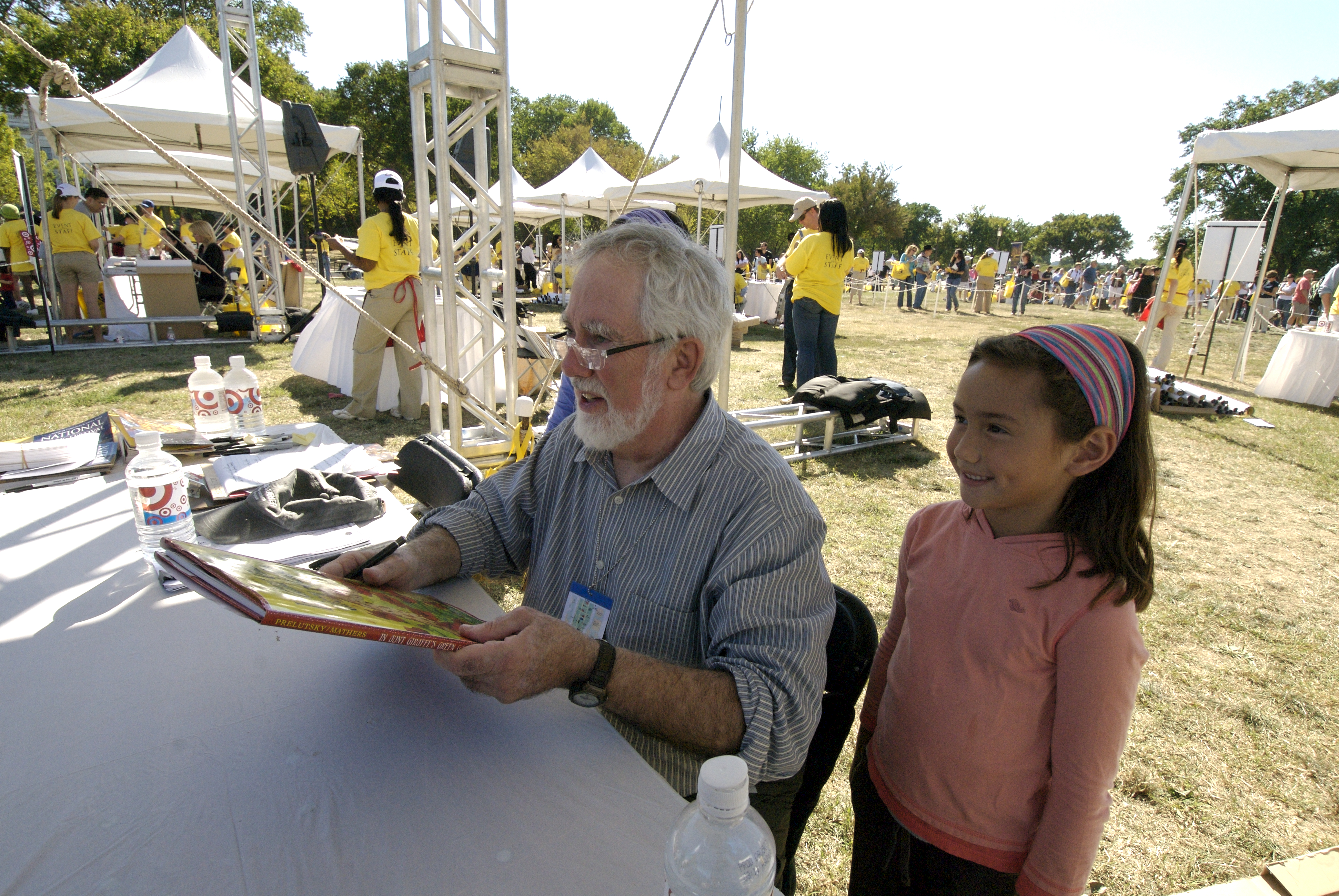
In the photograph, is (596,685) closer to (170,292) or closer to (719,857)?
(719,857)

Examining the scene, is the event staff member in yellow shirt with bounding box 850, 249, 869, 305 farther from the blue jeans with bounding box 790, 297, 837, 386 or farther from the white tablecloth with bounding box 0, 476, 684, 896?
the white tablecloth with bounding box 0, 476, 684, 896

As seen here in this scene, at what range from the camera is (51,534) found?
72.3 inches

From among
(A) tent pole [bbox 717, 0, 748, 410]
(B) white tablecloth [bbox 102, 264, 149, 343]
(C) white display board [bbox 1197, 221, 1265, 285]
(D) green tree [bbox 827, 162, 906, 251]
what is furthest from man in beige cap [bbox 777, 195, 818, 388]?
(D) green tree [bbox 827, 162, 906, 251]

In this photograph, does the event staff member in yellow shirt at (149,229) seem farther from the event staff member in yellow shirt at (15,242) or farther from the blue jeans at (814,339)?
the blue jeans at (814,339)

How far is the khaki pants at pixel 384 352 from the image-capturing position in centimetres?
605

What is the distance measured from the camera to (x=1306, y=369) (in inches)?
325

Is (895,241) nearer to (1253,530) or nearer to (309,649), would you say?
(1253,530)

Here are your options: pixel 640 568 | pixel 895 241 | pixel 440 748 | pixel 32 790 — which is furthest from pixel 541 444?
pixel 895 241

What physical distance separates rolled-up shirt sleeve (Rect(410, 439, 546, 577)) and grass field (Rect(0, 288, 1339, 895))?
52.2 inches

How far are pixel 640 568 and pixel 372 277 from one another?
217 inches

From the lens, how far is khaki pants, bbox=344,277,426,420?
6.05m

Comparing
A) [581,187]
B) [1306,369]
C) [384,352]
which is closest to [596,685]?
[384,352]

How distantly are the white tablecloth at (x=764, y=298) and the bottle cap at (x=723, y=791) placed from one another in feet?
50.0

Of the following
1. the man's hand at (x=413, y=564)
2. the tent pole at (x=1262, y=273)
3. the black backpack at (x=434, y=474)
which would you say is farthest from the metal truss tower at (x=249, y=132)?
the tent pole at (x=1262, y=273)
